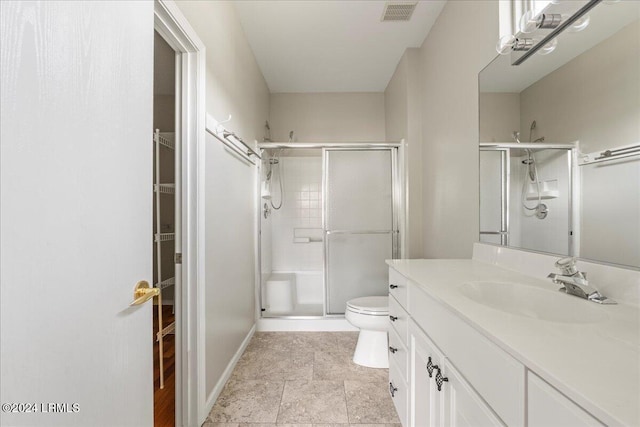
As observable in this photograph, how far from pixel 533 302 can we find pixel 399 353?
0.65m

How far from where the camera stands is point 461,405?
0.84m

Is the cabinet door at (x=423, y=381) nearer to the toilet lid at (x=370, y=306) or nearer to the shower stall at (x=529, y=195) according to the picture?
the shower stall at (x=529, y=195)

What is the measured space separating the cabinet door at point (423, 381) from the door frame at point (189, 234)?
3.53ft

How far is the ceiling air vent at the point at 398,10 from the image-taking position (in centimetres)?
210

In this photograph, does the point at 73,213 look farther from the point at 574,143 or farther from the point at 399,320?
the point at 574,143

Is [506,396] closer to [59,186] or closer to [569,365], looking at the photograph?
[569,365]

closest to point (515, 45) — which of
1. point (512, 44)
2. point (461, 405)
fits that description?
point (512, 44)

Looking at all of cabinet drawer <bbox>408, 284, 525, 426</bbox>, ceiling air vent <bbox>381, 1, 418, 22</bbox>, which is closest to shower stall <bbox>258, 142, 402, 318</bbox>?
ceiling air vent <bbox>381, 1, 418, 22</bbox>

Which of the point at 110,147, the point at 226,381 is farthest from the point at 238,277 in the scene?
the point at 110,147

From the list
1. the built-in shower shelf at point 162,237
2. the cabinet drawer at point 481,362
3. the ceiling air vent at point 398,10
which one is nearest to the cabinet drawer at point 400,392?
the cabinet drawer at point 481,362

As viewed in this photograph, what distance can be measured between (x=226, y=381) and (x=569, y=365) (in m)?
1.97

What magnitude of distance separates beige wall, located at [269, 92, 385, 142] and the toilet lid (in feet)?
7.03

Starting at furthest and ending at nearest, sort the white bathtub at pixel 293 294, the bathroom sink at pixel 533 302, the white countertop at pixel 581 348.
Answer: the white bathtub at pixel 293 294, the bathroom sink at pixel 533 302, the white countertop at pixel 581 348

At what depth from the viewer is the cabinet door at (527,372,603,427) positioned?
462 millimetres
